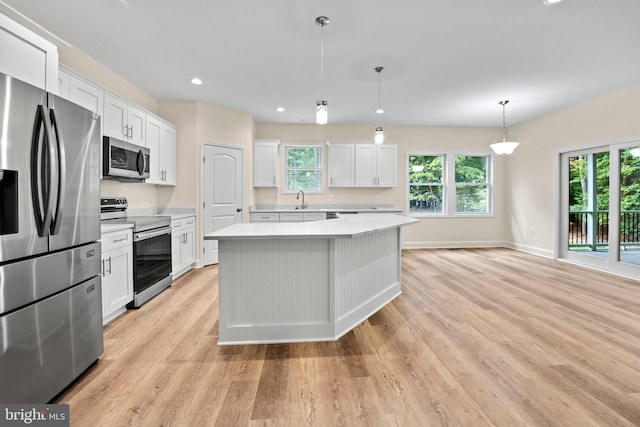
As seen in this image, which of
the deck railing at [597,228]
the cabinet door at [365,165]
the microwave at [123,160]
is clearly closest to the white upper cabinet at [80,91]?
the microwave at [123,160]

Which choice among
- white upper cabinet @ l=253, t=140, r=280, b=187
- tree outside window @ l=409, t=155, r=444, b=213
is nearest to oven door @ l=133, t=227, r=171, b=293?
white upper cabinet @ l=253, t=140, r=280, b=187

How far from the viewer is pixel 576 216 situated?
5.46m

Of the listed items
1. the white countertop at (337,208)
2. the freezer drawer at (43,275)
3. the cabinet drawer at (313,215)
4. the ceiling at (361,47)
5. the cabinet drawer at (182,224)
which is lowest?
the freezer drawer at (43,275)

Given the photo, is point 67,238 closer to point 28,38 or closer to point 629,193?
point 28,38

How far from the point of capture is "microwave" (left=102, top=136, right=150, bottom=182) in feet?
10.9

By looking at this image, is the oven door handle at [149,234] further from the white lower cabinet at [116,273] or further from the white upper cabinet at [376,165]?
the white upper cabinet at [376,165]

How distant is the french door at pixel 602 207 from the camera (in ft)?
15.0

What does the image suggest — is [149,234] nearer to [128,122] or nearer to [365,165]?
[128,122]

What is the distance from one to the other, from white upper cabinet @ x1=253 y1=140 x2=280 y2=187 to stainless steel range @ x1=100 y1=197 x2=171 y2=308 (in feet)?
7.96

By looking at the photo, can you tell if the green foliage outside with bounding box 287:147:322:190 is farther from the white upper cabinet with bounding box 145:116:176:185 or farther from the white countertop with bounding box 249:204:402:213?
the white upper cabinet with bounding box 145:116:176:185

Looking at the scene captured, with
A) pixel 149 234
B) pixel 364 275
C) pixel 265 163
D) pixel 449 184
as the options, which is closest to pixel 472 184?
pixel 449 184

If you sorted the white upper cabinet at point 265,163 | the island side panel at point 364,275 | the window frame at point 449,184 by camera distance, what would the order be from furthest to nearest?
the window frame at point 449,184 → the white upper cabinet at point 265,163 → the island side panel at point 364,275

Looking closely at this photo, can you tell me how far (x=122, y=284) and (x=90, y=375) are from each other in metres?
1.13

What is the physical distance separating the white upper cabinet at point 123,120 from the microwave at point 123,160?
14 cm
